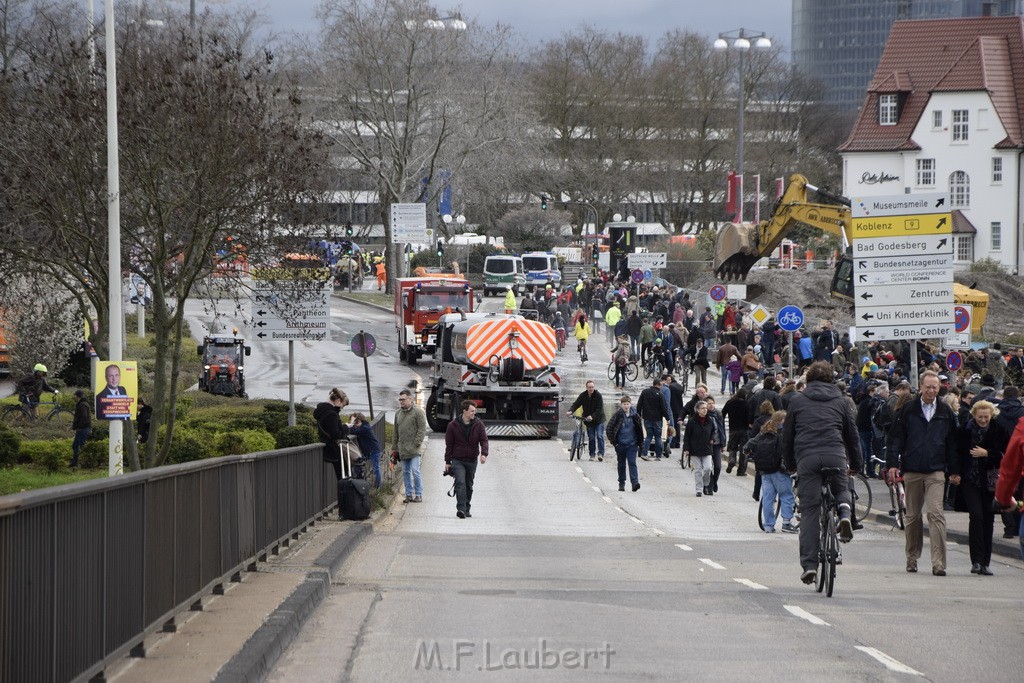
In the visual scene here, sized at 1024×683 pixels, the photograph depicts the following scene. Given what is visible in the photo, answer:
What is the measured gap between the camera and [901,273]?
71.7 feet

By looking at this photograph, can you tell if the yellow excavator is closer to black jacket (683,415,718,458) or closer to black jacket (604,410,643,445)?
black jacket (604,410,643,445)

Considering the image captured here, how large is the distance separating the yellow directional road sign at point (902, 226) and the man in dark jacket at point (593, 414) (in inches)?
328

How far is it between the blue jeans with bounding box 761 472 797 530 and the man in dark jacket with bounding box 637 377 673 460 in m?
10.5

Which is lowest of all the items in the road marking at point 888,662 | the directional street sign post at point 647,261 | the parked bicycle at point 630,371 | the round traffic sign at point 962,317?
the road marking at point 888,662

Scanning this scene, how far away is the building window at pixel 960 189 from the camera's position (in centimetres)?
7588

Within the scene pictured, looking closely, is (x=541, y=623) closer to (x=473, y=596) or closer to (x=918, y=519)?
(x=473, y=596)

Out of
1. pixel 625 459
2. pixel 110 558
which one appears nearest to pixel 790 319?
pixel 625 459

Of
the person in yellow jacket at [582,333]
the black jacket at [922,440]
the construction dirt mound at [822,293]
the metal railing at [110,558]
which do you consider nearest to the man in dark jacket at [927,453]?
the black jacket at [922,440]

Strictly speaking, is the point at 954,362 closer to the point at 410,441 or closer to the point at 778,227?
the point at 778,227

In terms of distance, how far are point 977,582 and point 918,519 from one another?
0.90 m

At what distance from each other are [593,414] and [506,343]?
533 centimetres

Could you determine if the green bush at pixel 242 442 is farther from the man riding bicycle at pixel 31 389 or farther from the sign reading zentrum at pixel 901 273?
the man riding bicycle at pixel 31 389

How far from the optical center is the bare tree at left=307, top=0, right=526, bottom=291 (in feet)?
238

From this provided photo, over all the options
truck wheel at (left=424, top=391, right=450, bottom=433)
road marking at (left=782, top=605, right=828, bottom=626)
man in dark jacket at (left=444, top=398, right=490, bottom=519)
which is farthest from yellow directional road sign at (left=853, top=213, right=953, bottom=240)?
truck wheel at (left=424, top=391, right=450, bottom=433)
